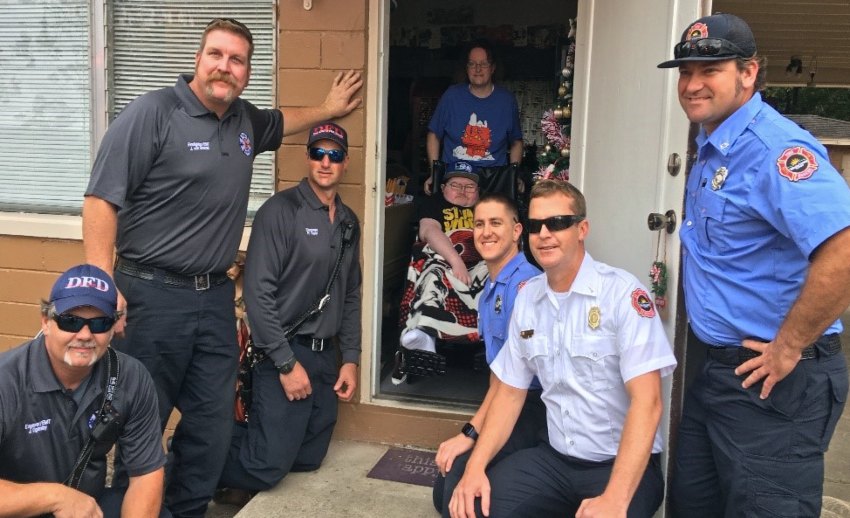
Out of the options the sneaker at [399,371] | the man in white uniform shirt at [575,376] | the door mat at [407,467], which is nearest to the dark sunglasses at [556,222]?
the man in white uniform shirt at [575,376]

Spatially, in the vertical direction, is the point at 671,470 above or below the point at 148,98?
below

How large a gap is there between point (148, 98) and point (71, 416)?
1.26 meters

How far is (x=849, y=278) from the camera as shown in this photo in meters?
1.92

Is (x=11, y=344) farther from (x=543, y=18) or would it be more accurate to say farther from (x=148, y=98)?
(x=543, y=18)

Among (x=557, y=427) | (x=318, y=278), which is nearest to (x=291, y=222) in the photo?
(x=318, y=278)

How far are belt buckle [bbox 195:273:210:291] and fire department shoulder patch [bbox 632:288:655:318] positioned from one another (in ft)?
5.59

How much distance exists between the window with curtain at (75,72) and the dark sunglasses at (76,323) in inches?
67.6

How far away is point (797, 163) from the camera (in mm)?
2008

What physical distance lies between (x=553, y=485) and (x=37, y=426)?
5.66 feet

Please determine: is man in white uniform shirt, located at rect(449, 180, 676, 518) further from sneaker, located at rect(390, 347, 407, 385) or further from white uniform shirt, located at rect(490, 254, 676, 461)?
sneaker, located at rect(390, 347, 407, 385)

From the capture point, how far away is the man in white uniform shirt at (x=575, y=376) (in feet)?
7.97

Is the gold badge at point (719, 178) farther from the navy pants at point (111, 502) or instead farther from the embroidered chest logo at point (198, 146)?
the navy pants at point (111, 502)

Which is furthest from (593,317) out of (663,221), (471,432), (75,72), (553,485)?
(75,72)

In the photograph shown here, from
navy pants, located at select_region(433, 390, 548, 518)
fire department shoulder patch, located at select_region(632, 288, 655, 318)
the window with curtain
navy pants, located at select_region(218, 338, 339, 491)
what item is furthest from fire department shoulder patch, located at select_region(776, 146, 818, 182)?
the window with curtain
